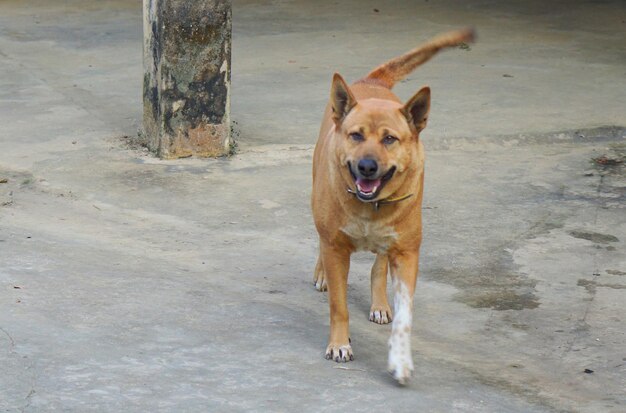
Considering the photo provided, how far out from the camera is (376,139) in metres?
4.49

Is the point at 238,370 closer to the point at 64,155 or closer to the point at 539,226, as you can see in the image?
the point at 539,226

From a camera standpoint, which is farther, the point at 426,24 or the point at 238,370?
the point at 426,24

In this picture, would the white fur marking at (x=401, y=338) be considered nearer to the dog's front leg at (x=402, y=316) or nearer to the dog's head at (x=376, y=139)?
the dog's front leg at (x=402, y=316)

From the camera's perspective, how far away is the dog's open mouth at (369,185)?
4480 millimetres

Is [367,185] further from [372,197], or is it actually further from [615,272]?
[615,272]

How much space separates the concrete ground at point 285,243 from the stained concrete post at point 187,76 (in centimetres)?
18

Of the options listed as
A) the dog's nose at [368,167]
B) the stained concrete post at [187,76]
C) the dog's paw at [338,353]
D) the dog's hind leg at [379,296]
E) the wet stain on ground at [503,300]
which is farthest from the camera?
the stained concrete post at [187,76]

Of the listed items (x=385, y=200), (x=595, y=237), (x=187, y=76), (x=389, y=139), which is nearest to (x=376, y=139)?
(x=389, y=139)

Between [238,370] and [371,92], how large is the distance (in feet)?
4.90

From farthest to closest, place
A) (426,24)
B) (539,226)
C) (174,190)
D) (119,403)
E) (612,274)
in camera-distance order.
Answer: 1. (426,24)
2. (174,190)
3. (539,226)
4. (612,274)
5. (119,403)

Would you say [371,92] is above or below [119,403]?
above

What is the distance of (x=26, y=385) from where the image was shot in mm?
4270

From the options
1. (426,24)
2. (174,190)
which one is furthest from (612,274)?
(426,24)

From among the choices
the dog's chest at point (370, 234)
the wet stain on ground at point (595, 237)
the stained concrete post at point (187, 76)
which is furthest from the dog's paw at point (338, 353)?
the stained concrete post at point (187, 76)
